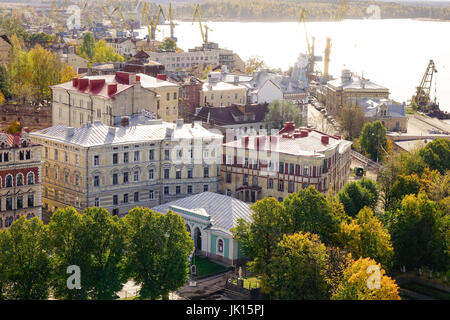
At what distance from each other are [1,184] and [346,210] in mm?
25563

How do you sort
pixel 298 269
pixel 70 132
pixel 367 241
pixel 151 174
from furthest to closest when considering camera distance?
1. pixel 151 174
2. pixel 70 132
3. pixel 367 241
4. pixel 298 269

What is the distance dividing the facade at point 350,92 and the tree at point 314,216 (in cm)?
6554

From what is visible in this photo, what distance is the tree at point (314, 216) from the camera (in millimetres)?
53344

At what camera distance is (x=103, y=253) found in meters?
47.7

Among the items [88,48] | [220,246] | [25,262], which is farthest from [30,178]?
[88,48]

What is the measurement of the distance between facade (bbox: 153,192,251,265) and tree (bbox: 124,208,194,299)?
931 centimetres

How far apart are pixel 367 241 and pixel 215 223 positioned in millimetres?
12417

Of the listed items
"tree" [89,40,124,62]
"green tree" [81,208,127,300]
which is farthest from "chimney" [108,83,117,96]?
"tree" [89,40,124,62]

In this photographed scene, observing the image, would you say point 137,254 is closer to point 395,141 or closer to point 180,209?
point 180,209

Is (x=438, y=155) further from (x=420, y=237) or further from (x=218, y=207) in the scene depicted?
(x=218, y=207)

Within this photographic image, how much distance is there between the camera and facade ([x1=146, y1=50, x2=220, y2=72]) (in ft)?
509

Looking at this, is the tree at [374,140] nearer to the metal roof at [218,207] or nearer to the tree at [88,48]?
the metal roof at [218,207]

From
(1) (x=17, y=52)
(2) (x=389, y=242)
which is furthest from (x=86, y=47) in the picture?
(2) (x=389, y=242)

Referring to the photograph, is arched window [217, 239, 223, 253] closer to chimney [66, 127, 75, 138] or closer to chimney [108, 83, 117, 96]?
chimney [66, 127, 75, 138]
